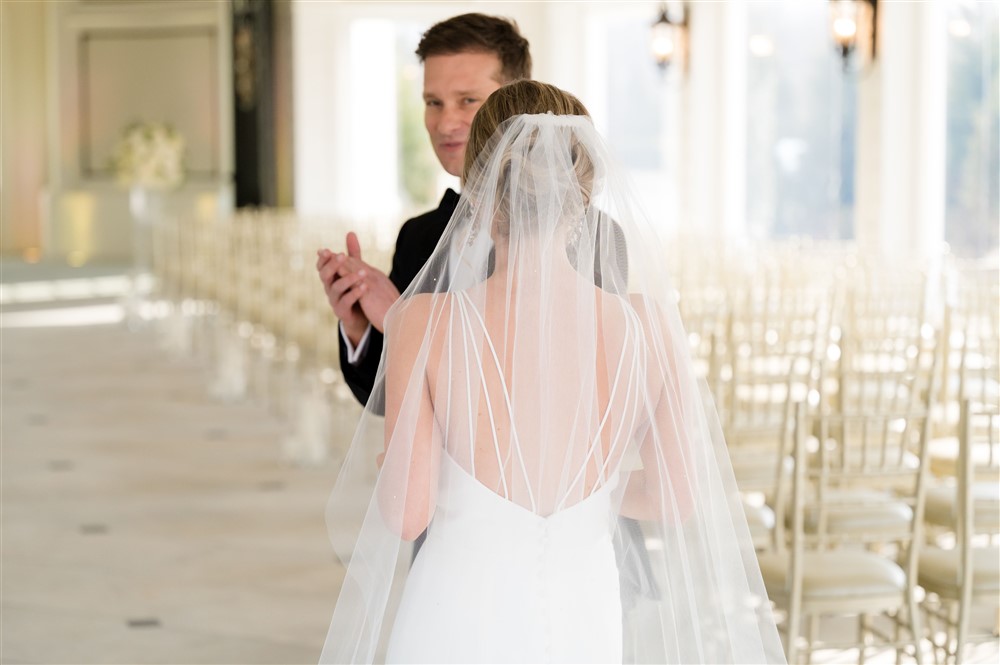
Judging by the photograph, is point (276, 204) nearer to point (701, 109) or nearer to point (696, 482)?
point (701, 109)

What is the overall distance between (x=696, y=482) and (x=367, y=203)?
685 inches

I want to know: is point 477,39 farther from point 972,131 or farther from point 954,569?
point 972,131

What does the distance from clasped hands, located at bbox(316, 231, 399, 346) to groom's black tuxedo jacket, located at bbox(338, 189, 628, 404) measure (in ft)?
0.34

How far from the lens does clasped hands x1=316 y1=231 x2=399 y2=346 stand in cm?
239

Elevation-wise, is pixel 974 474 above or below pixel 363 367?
below

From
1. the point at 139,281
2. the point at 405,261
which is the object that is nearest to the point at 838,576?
the point at 405,261

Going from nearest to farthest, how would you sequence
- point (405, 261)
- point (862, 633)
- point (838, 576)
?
point (405, 261)
point (838, 576)
point (862, 633)

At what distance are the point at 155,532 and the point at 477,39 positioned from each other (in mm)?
3802

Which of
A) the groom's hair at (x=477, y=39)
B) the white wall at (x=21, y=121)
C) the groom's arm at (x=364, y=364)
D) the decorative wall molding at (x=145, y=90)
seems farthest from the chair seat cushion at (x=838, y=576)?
the white wall at (x=21, y=121)

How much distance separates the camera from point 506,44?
252 centimetres

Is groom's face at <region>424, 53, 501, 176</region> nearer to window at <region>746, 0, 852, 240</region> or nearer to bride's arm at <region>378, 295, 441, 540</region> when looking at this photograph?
bride's arm at <region>378, 295, 441, 540</region>

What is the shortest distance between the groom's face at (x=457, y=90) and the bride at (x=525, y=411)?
1.80 feet

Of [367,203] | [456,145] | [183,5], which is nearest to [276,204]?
[367,203]

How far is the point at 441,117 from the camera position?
251cm
